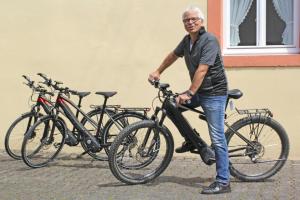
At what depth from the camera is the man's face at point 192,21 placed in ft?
19.6

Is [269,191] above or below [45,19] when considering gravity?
below

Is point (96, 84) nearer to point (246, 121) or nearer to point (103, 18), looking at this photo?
point (103, 18)

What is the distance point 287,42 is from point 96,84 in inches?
104

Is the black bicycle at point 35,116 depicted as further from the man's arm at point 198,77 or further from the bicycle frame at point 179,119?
the man's arm at point 198,77

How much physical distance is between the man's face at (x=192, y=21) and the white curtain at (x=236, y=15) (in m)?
2.31

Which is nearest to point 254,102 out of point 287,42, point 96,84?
point 287,42

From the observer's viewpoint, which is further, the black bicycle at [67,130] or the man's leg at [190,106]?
the black bicycle at [67,130]

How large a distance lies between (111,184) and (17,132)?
6.92ft

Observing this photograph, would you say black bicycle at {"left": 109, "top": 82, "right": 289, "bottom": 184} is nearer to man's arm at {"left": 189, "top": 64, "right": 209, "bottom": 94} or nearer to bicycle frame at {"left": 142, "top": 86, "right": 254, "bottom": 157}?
bicycle frame at {"left": 142, "top": 86, "right": 254, "bottom": 157}

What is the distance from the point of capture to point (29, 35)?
853cm

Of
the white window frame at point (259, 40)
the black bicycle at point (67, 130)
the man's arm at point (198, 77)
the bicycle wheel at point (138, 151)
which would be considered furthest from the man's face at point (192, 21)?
the white window frame at point (259, 40)

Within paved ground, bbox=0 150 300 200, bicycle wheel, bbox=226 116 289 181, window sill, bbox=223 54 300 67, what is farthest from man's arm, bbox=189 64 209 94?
window sill, bbox=223 54 300 67

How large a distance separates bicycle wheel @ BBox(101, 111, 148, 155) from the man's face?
4.99 feet

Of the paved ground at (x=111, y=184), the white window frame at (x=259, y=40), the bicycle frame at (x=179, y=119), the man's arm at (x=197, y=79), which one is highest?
the white window frame at (x=259, y=40)
